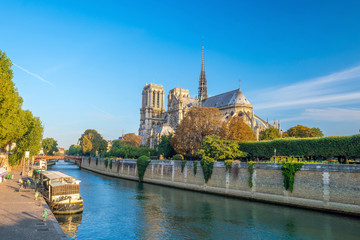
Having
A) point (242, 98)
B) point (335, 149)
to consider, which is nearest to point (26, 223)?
point (335, 149)

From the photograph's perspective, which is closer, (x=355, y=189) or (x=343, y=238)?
(x=343, y=238)

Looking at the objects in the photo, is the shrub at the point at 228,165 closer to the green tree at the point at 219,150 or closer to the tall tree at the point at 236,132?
the green tree at the point at 219,150

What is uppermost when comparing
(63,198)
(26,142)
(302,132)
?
(302,132)

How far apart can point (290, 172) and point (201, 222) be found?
10681 mm

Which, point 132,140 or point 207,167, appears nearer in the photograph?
point 207,167

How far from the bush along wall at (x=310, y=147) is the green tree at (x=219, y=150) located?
1745 mm

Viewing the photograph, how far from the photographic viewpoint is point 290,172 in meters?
26.5

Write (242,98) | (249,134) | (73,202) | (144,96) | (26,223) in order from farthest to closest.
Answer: (144,96)
(242,98)
(249,134)
(73,202)
(26,223)

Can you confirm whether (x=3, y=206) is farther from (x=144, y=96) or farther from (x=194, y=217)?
(x=144, y=96)

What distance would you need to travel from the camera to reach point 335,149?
28.4 meters

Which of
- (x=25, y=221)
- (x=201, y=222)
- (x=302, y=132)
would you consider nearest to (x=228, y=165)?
(x=201, y=222)

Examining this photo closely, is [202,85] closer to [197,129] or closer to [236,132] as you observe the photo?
[197,129]

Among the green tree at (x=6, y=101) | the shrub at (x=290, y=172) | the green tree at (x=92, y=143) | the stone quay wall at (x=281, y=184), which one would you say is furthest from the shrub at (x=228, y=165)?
the green tree at (x=92, y=143)

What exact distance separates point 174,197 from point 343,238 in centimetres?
1817
